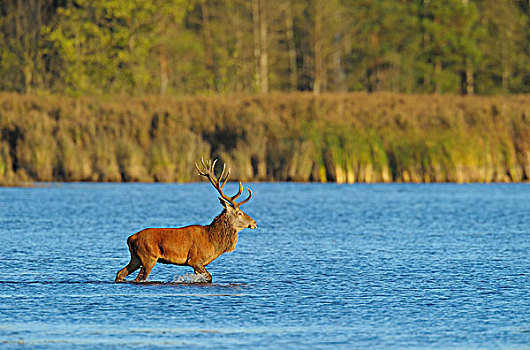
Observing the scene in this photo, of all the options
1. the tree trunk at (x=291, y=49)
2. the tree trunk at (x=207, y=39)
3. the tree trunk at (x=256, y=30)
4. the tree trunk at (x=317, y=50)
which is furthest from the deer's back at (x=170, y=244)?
the tree trunk at (x=291, y=49)

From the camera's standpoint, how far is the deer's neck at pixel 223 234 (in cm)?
1205

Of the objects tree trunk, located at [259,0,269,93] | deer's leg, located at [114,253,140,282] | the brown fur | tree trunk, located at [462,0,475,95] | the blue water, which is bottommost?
the blue water

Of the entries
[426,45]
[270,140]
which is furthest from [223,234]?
[426,45]

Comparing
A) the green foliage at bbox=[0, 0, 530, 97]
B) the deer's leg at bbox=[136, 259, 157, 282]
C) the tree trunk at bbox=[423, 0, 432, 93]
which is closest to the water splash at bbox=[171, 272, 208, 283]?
the deer's leg at bbox=[136, 259, 157, 282]

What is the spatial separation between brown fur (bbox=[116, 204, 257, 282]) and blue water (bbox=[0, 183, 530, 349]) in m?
0.28

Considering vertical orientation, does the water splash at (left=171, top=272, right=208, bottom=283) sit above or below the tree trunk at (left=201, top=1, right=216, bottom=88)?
below

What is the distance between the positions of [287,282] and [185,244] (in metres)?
1.36

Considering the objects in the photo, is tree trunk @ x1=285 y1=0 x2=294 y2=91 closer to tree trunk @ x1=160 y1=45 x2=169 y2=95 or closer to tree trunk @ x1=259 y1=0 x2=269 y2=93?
tree trunk @ x1=259 y1=0 x2=269 y2=93

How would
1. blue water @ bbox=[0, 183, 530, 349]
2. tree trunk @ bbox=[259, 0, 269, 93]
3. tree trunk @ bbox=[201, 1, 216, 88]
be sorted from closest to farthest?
1. blue water @ bbox=[0, 183, 530, 349]
2. tree trunk @ bbox=[259, 0, 269, 93]
3. tree trunk @ bbox=[201, 1, 216, 88]

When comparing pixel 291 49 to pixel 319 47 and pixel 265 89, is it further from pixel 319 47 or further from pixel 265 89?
pixel 265 89

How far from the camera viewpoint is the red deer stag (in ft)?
38.0

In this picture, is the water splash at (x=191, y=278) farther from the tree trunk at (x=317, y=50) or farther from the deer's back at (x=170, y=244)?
the tree trunk at (x=317, y=50)

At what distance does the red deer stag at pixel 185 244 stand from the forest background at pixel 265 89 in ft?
60.0

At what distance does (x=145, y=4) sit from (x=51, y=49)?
4.71m
